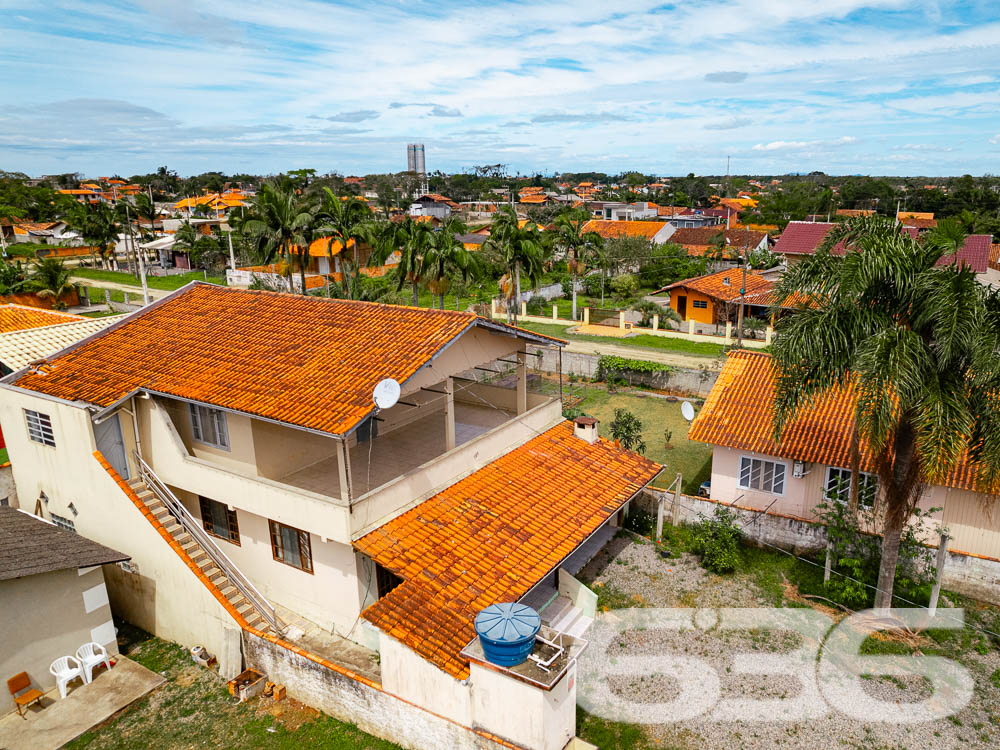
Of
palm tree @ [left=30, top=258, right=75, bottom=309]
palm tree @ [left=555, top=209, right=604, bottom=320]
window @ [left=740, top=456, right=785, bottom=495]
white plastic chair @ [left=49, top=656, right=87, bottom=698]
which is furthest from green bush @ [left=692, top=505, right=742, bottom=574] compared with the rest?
palm tree @ [left=30, top=258, right=75, bottom=309]

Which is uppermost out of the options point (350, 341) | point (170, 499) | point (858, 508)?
point (350, 341)

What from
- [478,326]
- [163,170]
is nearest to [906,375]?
[478,326]

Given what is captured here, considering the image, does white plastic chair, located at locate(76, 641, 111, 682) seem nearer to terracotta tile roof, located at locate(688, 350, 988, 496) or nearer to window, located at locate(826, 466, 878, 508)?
terracotta tile roof, located at locate(688, 350, 988, 496)

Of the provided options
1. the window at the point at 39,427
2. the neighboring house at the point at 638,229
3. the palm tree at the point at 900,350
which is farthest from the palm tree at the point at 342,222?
the neighboring house at the point at 638,229

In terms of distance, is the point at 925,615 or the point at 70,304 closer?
the point at 925,615

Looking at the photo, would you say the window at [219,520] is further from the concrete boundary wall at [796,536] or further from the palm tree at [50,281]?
the palm tree at [50,281]

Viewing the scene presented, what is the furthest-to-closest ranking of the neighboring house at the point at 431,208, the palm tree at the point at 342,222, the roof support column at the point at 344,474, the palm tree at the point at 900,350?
the neighboring house at the point at 431,208 < the palm tree at the point at 342,222 < the roof support column at the point at 344,474 < the palm tree at the point at 900,350

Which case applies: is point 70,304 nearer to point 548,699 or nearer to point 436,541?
point 436,541
